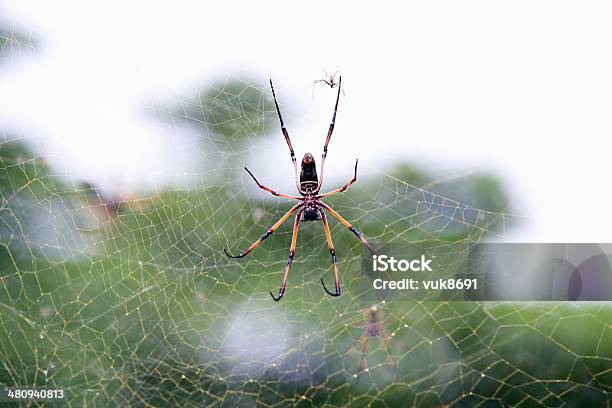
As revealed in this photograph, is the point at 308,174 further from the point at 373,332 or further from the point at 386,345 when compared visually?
the point at 386,345

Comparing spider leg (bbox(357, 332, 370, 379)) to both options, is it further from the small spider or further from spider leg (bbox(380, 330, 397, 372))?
spider leg (bbox(380, 330, 397, 372))

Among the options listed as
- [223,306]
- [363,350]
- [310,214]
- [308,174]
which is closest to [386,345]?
[363,350]

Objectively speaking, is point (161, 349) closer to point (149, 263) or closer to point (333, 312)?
point (149, 263)

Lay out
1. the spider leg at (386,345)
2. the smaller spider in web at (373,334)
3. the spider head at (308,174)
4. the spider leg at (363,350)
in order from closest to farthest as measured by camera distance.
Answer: the spider head at (308,174) < the smaller spider in web at (373,334) < the spider leg at (363,350) < the spider leg at (386,345)

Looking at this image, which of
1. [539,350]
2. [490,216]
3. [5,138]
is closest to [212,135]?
[5,138]

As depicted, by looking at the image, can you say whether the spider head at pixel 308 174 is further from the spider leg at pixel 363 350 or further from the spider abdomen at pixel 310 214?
the spider leg at pixel 363 350

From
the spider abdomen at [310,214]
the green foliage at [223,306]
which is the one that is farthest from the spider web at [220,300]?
the spider abdomen at [310,214]
